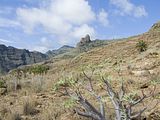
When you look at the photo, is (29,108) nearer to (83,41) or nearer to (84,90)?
(84,90)

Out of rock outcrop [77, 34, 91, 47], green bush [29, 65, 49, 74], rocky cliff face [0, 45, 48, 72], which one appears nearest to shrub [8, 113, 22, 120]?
green bush [29, 65, 49, 74]

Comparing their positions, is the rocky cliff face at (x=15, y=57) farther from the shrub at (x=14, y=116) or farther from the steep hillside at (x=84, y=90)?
the shrub at (x=14, y=116)

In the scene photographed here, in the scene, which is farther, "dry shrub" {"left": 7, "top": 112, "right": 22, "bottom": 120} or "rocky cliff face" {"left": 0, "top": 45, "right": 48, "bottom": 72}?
"rocky cliff face" {"left": 0, "top": 45, "right": 48, "bottom": 72}

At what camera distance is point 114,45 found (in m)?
47.0

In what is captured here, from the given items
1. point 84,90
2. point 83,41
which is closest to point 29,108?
point 84,90

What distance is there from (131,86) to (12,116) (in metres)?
5.05

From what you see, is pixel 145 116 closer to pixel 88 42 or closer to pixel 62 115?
pixel 62 115

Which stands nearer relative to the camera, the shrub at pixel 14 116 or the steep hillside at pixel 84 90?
the steep hillside at pixel 84 90

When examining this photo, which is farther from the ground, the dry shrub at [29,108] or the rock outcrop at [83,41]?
the rock outcrop at [83,41]

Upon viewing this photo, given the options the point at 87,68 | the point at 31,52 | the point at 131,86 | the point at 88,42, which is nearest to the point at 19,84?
the point at 131,86

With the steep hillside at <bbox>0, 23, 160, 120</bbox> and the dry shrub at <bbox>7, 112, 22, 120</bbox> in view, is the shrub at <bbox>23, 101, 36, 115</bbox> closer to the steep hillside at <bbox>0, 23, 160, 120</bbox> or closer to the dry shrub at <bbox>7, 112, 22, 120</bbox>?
the steep hillside at <bbox>0, 23, 160, 120</bbox>

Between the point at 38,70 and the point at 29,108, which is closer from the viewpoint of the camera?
the point at 29,108

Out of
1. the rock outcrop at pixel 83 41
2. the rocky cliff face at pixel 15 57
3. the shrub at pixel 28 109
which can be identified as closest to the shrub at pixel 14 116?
the shrub at pixel 28 109

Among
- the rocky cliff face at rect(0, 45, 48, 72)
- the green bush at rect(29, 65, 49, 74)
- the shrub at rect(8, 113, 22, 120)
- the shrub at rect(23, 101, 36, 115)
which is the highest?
the rocky cliff face at rect(0, 45, 48, 72)
